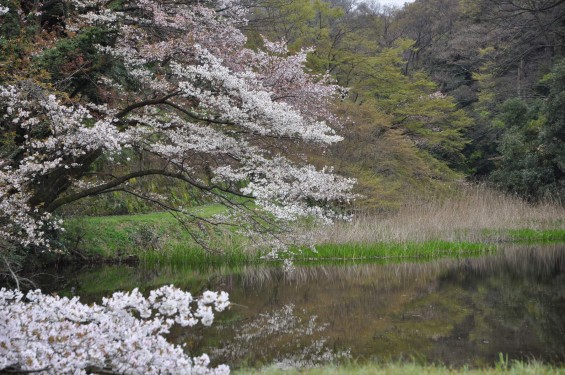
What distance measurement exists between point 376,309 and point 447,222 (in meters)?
6.65

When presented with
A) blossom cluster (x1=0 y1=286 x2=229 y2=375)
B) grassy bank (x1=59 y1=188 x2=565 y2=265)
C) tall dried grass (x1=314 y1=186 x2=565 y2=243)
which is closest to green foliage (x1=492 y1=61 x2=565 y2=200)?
tall dried grass (x1=314 y1=186 x2=565 y2=243)

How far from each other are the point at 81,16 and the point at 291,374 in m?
5.92

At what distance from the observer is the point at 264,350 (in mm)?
6598

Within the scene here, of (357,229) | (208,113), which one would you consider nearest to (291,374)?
(208,113)

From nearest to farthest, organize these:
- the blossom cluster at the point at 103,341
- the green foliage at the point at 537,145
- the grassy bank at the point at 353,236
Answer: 1. the blossom cluster at the point at 103,341
2. the grassy bank at the point at 353,236
3. the green foliage at the point at 537,145

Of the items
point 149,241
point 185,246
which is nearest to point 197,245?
point 185,246

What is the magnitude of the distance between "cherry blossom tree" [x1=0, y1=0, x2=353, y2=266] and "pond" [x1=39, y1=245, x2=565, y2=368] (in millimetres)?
1648

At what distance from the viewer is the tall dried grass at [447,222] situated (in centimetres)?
1368

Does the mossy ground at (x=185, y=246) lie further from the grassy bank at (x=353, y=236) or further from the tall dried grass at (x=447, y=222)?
the tall dried grass at (x=447, y=222)

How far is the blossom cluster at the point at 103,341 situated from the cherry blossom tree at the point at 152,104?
340 centimetres

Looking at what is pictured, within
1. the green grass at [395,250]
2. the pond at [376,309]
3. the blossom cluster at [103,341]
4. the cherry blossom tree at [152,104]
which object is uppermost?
the cherry blossom tree at [152,104]

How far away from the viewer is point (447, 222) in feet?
48.1

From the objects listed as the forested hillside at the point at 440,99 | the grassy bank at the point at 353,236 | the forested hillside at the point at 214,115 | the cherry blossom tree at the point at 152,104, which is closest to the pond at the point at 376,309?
the grassy bank at the point at 353,236

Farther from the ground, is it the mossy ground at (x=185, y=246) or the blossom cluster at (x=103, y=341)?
the blossom cluster at (x=103, y=341)
